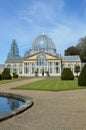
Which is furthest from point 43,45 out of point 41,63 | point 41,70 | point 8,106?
point 8,106

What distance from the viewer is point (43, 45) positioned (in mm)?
82688

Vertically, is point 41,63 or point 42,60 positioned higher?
point 42,60

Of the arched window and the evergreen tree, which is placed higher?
the evergreen tree

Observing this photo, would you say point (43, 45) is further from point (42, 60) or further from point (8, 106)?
point (8, 106)

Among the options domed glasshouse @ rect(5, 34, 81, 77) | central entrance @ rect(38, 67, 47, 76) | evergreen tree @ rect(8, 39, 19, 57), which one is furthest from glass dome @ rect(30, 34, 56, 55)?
evergreen tree @ rect(8, 39, 19, 57)

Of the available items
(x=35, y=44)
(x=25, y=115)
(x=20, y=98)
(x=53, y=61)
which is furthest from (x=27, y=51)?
(x=25, y=115)

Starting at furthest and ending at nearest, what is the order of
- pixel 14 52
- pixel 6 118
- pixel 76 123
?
1. pixel 14 52
2. pixel 6 118
3. pixel 76 123

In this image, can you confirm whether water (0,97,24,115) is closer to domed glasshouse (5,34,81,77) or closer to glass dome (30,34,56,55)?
domed glasshouse (5,34,81,77)

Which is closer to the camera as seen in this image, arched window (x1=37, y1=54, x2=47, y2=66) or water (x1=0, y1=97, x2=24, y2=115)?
water (x1=0, y1=97, x2=24, y2=115)

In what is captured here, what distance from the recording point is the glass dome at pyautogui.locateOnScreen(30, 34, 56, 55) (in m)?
82.4

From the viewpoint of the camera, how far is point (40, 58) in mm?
79250

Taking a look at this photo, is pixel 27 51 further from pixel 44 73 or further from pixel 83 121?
pixel 83 121

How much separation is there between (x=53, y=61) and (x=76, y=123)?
71487 millimetres

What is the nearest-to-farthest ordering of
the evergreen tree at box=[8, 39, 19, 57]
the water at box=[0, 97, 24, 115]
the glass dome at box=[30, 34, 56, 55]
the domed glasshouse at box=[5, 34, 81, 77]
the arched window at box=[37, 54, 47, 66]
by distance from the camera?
the water at box=[0, 97, 24, 115] → the domed glasshouse at box=[5, 34, 81, 77] → the arched window at box=[37, 54, 47, 66] → the glass dome at box=[30, 34, 56, 55] → the evergreen tree at box=[8, 39, 19, 57]
